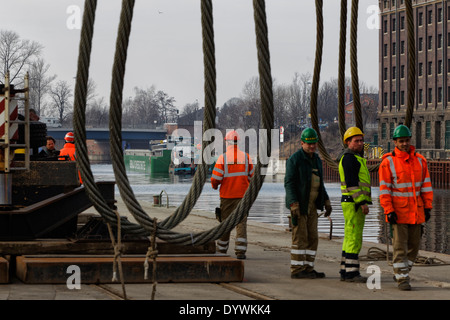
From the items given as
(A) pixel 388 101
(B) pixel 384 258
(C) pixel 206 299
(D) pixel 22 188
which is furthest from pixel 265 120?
(A) pixel 388 101

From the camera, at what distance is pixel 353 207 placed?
34.0ft

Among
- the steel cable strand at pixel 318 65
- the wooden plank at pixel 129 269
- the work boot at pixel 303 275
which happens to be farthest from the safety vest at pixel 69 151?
the work boot at pixel 303 275

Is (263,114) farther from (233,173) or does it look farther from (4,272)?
(233,173)

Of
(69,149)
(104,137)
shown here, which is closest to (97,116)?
(104,137)

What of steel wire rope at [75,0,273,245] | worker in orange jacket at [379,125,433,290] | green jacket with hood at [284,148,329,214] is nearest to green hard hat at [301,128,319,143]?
green jacket with hood at [284,148,329,214]

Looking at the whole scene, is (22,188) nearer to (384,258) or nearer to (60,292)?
(60,292)

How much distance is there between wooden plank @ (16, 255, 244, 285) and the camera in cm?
943

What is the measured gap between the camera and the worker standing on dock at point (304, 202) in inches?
423

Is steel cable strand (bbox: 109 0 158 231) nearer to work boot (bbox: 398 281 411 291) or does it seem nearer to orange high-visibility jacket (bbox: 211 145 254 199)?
work boot (bbox: 398 281 411 291)

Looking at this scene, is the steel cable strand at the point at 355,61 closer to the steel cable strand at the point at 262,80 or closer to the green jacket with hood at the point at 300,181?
the green jacket with hood at the point at 300,181

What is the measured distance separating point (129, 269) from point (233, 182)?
368 cm

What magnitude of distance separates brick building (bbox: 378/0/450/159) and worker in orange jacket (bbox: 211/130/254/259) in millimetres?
72144

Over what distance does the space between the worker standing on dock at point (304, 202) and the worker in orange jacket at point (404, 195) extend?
1.11m

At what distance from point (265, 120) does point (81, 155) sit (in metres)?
Answer: 1.63
